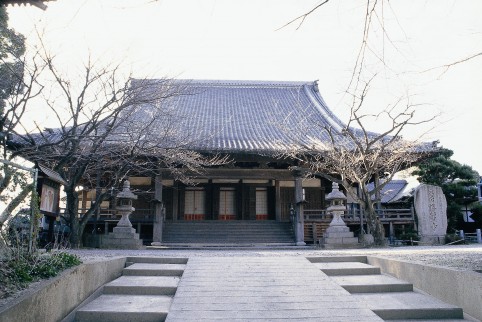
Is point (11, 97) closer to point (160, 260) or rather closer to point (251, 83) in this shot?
point (160, 260)

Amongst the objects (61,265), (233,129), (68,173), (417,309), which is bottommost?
(417,309)

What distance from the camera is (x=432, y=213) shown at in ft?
47.8

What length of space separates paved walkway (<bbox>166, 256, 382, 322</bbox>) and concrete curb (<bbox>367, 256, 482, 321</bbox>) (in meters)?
1.18

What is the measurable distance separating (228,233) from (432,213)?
821 centimetres

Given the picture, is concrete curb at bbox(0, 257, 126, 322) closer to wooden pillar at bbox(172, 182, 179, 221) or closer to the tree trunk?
the tree trunk

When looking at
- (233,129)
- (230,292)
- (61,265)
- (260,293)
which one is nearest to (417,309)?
(260,293)

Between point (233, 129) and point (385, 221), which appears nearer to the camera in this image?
point (385, 221)

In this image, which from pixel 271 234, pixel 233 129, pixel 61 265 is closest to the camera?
pixel 61 265

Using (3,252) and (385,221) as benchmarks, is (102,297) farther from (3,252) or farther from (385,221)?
(385,221)

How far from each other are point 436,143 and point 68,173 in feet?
44.0

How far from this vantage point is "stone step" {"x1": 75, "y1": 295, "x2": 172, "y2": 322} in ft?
14.5

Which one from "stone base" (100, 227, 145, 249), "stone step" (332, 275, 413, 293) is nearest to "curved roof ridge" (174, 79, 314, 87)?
"stone base" (100, 227, 145, 249)

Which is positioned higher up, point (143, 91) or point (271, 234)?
point (143, 91)

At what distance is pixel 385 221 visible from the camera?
52.0 feet
